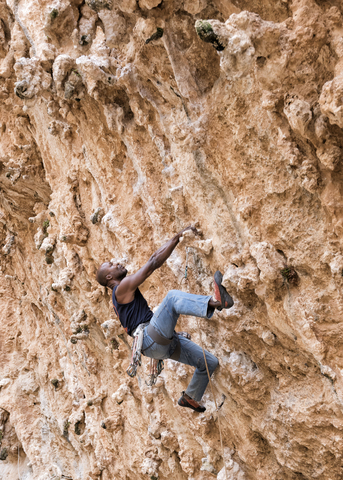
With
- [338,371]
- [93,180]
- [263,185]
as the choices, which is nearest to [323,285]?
Result: [338,371]

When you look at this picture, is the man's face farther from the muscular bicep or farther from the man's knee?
the man's knee

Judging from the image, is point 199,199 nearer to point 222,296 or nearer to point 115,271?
point 222,296

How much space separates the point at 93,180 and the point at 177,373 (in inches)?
109

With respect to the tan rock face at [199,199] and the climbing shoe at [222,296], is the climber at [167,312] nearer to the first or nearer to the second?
the climbing shoe at [222,296]

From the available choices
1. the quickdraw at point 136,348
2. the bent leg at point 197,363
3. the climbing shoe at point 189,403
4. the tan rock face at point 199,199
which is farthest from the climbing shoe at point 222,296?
the climbing shoe at point 189,403

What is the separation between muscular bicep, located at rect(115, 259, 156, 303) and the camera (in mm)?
3809

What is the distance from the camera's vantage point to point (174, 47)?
150 inches

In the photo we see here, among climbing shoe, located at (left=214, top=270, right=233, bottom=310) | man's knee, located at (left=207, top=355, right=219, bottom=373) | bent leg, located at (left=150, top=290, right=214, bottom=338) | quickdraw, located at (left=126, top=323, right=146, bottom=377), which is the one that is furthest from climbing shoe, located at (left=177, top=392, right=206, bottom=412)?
climbing shoe, located at (left=214, top=270, right=233, bottom=310)

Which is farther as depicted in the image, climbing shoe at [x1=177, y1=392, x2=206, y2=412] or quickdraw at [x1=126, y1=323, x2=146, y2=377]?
climbing shoe at [x1=177, y1=392, x2=206, y2=412]

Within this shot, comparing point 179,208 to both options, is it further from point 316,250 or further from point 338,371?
point 338,371

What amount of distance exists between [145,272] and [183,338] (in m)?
0.86

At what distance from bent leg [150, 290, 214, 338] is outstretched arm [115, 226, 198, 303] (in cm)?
29

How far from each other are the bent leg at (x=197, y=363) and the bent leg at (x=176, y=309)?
344 mm

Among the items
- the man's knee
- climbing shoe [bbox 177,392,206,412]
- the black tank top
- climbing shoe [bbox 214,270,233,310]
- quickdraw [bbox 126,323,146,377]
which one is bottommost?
climbing shoe [bbox 177,392,206,412]
